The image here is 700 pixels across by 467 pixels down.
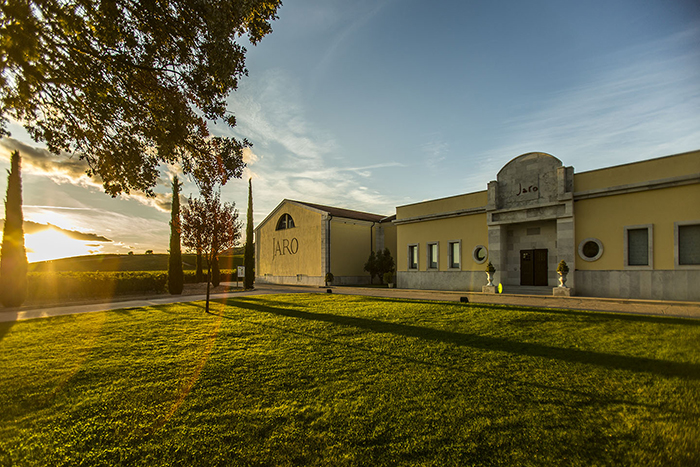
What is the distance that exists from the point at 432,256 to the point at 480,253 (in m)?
3.39

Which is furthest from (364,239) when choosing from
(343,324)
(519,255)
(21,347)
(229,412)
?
(229,412)

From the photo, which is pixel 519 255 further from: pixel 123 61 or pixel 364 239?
pixel 123 61

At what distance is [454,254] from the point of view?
20.8m

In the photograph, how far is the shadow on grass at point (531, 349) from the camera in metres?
5.49

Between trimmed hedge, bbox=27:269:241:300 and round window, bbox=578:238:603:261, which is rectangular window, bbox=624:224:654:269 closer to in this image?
round window, bbox=578:238:603:261

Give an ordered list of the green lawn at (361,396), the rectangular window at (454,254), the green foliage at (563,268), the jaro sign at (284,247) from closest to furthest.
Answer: the green lawn at (361,396) < the green foliage at (563,268) < the rectangular window at (454,254) < the jaro sign at (284,247)

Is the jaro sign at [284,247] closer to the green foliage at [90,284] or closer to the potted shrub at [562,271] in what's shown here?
the green foliage at [90,284]

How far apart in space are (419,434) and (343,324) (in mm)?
5801

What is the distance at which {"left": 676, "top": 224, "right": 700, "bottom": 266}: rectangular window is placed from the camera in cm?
1280

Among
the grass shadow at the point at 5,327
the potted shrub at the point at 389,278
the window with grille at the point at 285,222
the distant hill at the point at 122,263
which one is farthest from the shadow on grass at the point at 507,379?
the distant hill at the point at 122,263

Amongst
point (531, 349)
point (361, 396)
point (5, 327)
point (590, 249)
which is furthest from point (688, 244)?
point (5, 327)

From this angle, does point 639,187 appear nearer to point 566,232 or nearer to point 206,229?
point 566,232

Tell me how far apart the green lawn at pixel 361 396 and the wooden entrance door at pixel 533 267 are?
359 inches

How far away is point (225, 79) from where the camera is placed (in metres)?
6.46
